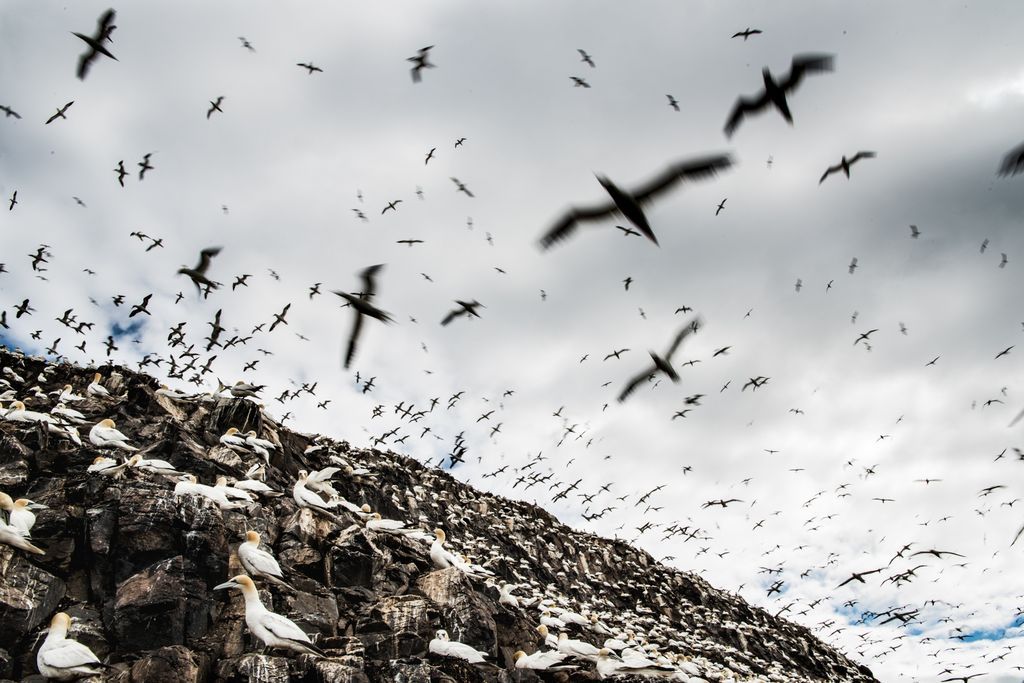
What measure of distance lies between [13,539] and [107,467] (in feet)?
10.6

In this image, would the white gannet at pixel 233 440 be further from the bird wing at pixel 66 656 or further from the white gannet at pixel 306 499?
the bird wing at pixel 66 656

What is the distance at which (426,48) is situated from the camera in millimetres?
15961

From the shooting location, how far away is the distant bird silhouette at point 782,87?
7875 millimetres

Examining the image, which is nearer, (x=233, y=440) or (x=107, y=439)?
(x=107, y=439)

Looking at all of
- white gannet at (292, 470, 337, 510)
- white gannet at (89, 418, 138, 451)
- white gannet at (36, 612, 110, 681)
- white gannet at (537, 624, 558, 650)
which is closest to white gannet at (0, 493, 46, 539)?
white gannet at (36, 612, 110, 681)

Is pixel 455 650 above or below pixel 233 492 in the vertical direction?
below

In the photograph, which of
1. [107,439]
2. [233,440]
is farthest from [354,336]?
[233,440]

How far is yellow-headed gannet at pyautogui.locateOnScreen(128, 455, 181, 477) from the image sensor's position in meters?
12.9

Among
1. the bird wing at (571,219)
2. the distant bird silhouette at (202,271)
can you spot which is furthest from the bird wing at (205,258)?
the bird wing at (571,219)

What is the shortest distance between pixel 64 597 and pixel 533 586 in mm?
19352

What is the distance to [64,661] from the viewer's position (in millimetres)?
8117

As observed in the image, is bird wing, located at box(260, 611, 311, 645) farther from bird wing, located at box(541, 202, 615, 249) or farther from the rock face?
bird wing, located at box(541, 202, 615, 249)

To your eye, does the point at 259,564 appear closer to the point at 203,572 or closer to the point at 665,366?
the point at 203,572

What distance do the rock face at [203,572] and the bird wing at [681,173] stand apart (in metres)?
7.91
